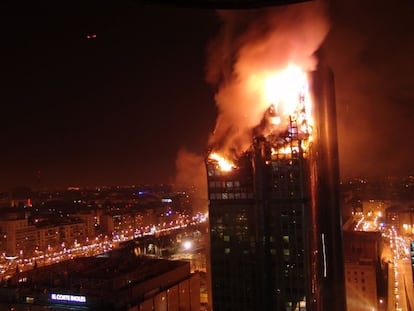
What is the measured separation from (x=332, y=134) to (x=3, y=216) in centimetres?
2097

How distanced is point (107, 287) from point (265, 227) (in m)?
5.49

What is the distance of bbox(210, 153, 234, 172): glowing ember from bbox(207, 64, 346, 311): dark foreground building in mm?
66

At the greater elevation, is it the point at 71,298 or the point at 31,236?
the point at 31,236

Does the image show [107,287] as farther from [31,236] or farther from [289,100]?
[31,236]

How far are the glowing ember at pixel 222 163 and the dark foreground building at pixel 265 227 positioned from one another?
0.07 metres

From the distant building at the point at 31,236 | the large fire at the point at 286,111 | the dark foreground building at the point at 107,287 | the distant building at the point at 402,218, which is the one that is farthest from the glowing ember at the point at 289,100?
the distant building at the point at 31,236

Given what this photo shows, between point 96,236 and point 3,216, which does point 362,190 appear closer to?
point 96,236

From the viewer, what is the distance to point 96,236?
26.5m

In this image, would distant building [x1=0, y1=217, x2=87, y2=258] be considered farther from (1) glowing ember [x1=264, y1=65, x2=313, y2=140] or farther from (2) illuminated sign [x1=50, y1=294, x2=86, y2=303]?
(1) glowing ember [x1=264, y1=65, x2=313, y2=140]

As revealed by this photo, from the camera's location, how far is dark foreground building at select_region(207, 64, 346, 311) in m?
7.80

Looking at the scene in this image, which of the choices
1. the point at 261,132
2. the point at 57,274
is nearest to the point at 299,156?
the point at 261,132

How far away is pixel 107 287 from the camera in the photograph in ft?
37.7

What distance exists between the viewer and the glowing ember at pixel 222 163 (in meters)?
8.32

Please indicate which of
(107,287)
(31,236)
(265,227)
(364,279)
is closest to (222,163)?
(265,227)
